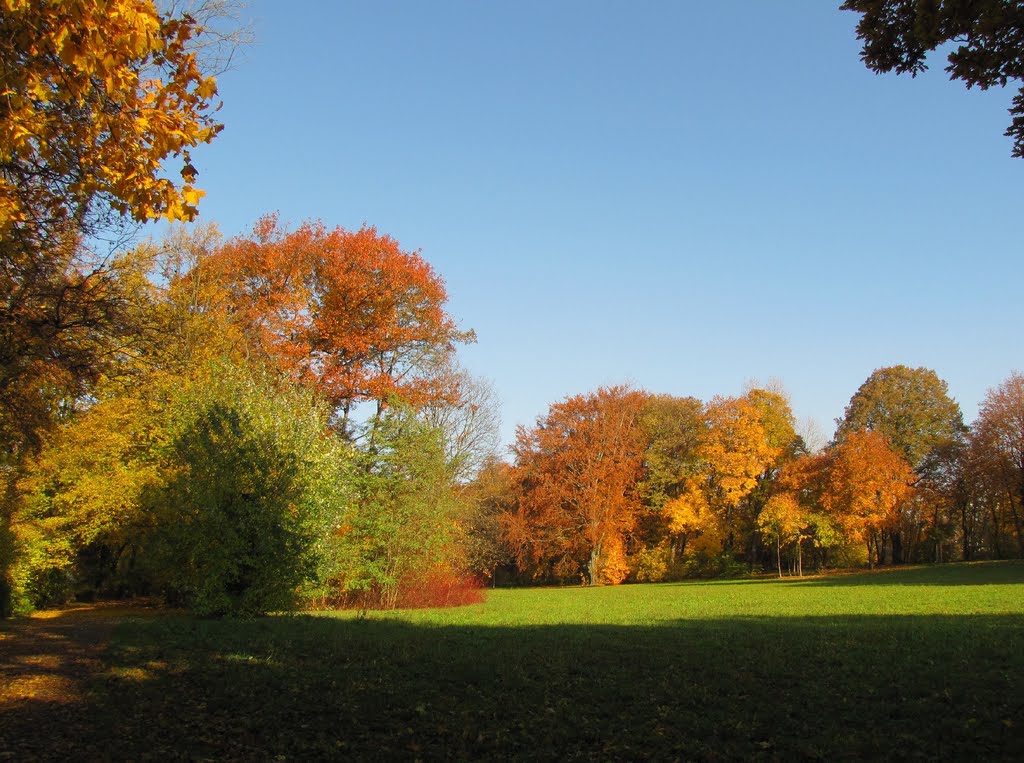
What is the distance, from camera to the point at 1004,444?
1551 inches

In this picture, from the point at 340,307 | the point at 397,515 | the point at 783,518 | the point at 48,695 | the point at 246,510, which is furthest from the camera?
the point at 783,518

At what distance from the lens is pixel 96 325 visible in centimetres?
818

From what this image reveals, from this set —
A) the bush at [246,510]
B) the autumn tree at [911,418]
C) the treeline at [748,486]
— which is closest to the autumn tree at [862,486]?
the treeline at [748,486]

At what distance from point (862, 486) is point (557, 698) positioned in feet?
118

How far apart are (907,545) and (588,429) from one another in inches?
954

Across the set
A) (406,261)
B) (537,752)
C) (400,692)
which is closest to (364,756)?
(537,752)

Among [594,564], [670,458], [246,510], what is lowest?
[594,564]

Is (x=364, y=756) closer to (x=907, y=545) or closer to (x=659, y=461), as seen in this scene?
(x=659, y=461)

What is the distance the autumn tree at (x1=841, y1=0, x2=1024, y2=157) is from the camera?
567cm

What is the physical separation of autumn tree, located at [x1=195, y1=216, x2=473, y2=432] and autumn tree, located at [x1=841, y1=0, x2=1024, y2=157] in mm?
22474

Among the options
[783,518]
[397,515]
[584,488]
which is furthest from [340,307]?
[783,518]

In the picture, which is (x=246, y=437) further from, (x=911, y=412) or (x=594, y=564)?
(x=911, y=412)

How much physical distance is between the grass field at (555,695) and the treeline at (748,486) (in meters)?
29.4

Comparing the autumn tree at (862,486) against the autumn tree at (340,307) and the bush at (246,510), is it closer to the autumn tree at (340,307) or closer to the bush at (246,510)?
the autumn tree at (340,307)
